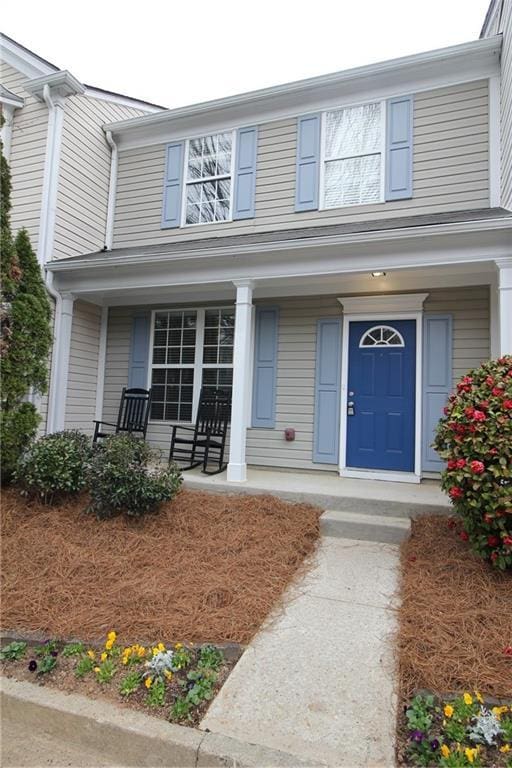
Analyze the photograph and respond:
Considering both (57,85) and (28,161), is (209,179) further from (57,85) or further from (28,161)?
(28,161)

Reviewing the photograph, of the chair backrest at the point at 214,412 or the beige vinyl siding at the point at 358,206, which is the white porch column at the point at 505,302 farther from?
the chair backrest at the point at 214,412

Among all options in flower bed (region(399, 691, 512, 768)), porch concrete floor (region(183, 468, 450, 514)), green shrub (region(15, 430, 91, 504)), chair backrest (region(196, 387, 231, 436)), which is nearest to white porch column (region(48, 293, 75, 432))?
green shrub (region(15, 430, 91, 504))

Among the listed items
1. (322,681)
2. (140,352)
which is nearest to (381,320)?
(140,352)

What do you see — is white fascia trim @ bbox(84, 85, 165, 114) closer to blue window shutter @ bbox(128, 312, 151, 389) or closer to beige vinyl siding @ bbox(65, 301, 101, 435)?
beige vinyl siding @ bbox(65, 301, 101, 435)

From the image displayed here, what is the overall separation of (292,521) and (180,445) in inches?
107

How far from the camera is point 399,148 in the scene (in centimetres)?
558

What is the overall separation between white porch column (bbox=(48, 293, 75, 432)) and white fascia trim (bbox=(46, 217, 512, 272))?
0.53m

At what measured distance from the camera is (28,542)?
3568 mm

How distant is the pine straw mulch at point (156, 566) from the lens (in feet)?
8.36

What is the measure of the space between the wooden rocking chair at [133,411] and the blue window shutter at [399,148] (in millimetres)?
4202

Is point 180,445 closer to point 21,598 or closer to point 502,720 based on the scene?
point 21,598

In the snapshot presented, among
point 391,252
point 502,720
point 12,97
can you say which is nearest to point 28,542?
point 502,720

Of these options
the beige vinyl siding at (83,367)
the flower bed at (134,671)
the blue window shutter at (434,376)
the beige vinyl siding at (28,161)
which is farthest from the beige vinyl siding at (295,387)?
the flower bed at (134,671)

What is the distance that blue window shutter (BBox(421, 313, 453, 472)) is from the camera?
5172 millimetres
